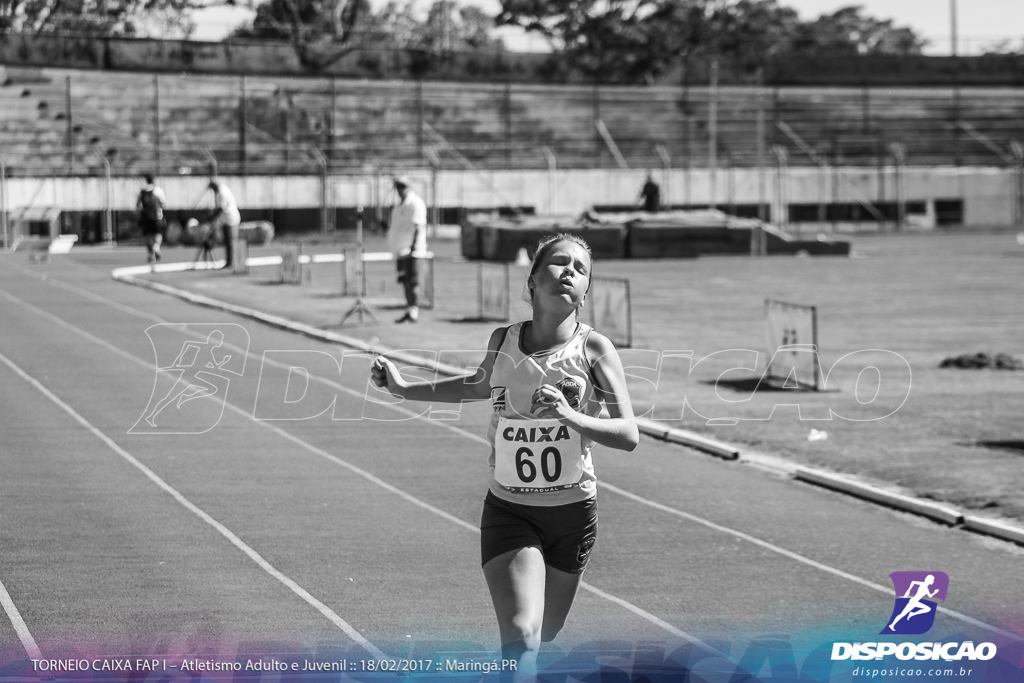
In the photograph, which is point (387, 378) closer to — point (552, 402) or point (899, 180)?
point (552, 402)

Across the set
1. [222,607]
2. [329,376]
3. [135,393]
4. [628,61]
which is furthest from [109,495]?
[628,61]

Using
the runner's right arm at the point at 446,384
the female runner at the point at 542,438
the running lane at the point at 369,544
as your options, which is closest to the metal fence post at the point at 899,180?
the running lane at the point at 369,544

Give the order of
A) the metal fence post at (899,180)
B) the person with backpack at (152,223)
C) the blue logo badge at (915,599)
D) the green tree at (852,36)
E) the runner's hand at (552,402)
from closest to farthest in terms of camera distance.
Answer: the runner's hand at (552,402)
the blue logo badge at (915,599)
the person with backpack at (152,223)
the metal fence post at (899,180)
the green tree at (852,36)

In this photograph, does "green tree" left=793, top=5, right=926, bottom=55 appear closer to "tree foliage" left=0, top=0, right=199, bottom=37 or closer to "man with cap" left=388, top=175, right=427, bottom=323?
"tree foliage" left=0, top=0, right=199, bottom=37

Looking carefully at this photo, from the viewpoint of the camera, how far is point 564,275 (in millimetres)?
5246

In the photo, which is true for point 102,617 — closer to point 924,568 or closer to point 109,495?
point 109,495

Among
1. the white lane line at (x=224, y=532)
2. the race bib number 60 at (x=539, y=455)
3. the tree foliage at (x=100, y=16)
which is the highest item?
the tree foliage at (x=100, y=16)

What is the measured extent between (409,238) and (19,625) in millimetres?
15496

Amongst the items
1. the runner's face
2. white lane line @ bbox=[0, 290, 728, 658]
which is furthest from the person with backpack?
the runner's face

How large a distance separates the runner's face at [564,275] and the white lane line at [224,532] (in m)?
2.13

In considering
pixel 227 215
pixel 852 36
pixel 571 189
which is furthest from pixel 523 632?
pixel 852 36

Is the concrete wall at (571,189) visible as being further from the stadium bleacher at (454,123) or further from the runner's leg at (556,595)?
the runner's leg at (556,595)

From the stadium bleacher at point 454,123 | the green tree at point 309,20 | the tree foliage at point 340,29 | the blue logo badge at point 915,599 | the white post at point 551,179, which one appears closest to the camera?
the blue logo badge at point 915,599

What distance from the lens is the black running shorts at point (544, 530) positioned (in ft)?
17.6
